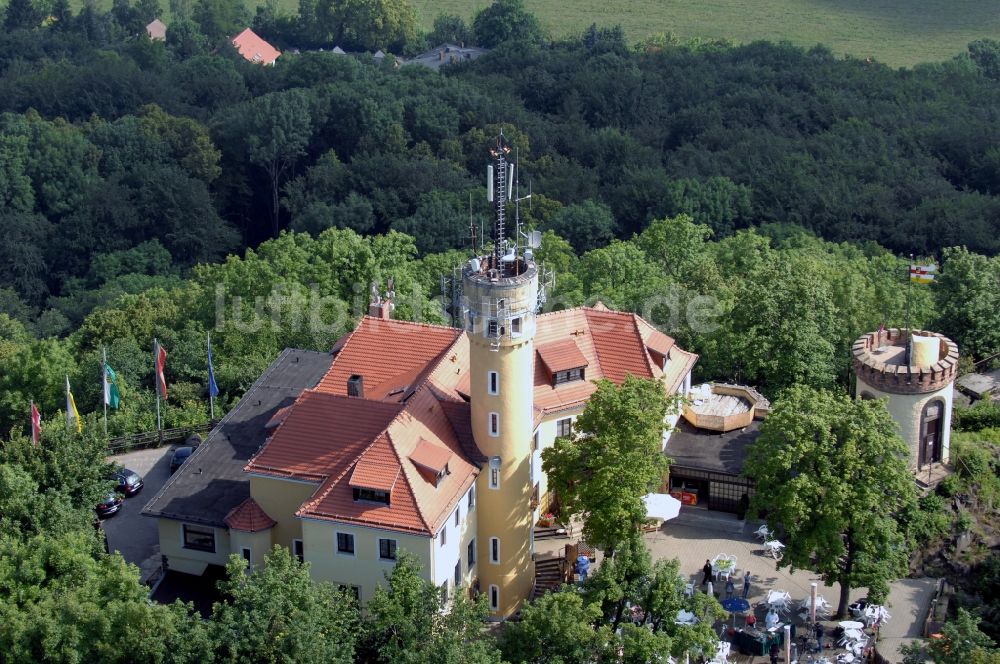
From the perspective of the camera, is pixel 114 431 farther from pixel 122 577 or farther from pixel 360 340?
pixel 122 577

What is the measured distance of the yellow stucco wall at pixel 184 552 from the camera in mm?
66000

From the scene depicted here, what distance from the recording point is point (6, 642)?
192 ft

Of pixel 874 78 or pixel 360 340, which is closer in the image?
pixel 360 340

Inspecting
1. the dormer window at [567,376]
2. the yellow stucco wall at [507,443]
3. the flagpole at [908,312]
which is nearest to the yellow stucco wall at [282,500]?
the yellow stucco wall at [507,443]

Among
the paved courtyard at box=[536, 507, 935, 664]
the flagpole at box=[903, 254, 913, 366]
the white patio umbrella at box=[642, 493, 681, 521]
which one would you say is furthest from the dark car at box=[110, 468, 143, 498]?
the flagpole at box=[903, 254, 913, 366]

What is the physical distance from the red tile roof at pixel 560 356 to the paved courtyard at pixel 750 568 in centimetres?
874

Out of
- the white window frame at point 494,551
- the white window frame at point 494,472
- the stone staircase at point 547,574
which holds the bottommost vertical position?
the stone staircase at point 547,574

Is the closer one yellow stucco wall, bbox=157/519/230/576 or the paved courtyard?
the paved courtyard

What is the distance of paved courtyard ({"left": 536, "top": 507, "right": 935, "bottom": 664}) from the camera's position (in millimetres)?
64562

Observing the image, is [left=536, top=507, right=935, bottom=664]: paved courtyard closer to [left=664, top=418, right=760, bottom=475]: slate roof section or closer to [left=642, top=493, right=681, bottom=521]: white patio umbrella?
[left=664, top=418, right=760, bottom=475]: slate roof section

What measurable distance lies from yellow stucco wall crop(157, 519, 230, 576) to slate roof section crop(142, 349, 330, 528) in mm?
644

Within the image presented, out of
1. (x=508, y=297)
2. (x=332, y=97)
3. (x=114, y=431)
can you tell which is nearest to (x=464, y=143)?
(x=332, y=97)

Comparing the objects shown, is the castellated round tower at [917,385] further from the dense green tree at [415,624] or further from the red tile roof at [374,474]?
the dense green tree at [415,624]

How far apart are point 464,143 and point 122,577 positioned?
123246 millimetres
